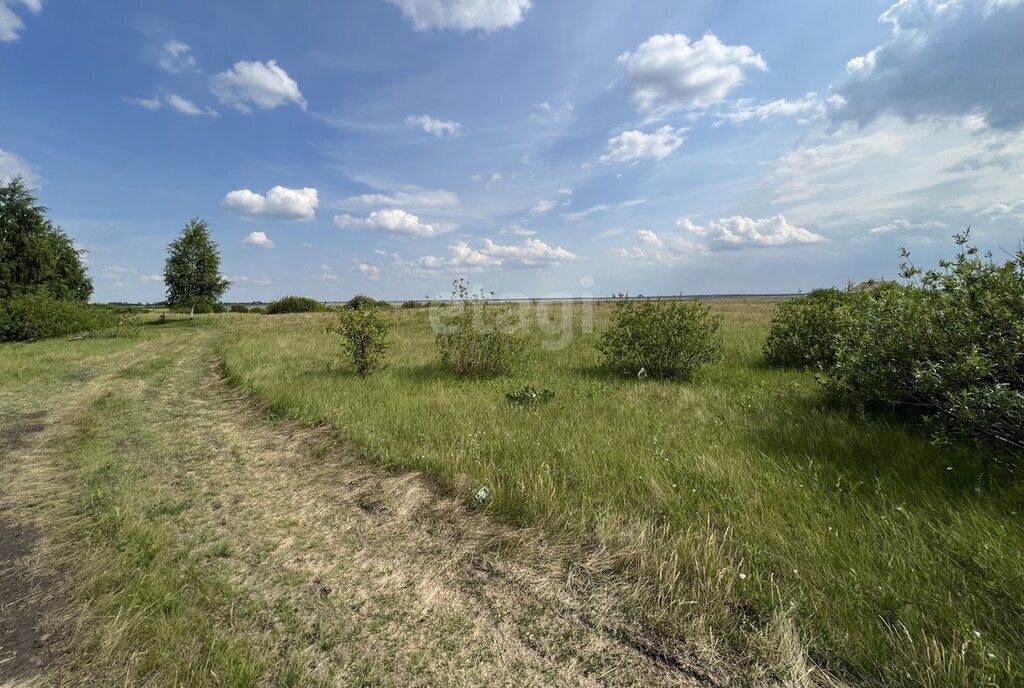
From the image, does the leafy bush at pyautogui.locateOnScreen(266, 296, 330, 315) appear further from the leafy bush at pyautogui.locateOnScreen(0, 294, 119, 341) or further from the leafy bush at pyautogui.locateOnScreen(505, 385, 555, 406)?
the leafy bush at pyautogui.locateOnScreen(505, 385, 555, 406)

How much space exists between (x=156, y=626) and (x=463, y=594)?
1760 mm

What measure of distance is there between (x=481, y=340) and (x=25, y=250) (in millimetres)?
44858

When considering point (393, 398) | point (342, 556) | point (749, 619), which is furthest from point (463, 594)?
point (393, 398)

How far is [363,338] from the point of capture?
10.1m

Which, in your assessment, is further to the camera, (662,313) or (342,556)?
(662,313)

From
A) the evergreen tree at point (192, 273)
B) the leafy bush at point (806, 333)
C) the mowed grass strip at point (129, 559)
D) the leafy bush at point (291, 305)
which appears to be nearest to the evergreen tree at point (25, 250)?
the evergreen tree at point (192, 273)

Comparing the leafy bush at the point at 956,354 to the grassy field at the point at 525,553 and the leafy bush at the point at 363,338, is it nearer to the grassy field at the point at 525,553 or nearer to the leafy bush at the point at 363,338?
the grassy field at the point at 525,553

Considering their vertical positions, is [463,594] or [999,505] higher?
[999,505]

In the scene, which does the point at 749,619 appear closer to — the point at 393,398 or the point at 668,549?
the point at 668,549

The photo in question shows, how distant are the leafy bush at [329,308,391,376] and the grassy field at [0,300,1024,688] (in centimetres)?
425

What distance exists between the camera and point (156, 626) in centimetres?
238

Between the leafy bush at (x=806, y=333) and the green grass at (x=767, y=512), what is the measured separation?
3308 mm

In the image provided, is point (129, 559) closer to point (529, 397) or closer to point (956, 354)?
point (529, 397)

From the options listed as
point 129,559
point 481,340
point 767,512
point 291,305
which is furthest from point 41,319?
point 291,305
